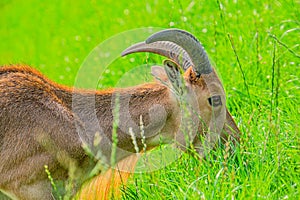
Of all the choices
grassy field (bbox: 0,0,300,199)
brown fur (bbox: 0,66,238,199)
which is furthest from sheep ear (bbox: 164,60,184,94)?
grassy field (bbox: 0,0,300,199)

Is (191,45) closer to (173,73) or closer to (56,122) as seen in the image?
(173,73)

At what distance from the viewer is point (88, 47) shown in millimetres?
12891

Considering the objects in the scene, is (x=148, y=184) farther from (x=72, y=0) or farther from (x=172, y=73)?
(x=72, y=0)

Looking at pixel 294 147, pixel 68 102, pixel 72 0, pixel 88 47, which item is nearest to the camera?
pixel 294 147

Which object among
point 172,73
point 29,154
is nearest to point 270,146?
point 172,73

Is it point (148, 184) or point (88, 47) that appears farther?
point (88, 47)

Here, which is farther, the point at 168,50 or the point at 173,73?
the point at 168,50

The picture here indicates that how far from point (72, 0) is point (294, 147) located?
39.5 ft

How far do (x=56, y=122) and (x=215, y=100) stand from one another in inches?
60.3

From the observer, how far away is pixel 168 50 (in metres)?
7.26

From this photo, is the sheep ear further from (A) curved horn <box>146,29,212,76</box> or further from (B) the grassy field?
(B) the grassy field

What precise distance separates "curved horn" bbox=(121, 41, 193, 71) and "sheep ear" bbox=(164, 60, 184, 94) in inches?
5.8

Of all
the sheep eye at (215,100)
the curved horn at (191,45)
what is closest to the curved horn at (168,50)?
the curved horn at (191,45)

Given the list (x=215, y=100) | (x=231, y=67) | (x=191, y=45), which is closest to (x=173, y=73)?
(x=191, y=45)
